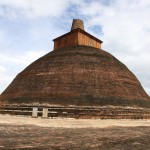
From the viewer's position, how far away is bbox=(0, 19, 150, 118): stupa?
25777 mm

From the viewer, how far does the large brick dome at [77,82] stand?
2584 cm

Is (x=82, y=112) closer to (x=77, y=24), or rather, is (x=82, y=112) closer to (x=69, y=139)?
(x=77, y=24)

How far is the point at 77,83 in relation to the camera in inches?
Result: 1049

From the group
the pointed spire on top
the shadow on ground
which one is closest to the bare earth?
the shadow on ground

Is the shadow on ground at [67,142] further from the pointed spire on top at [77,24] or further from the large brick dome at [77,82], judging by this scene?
the pointed spire on top at [77,24]

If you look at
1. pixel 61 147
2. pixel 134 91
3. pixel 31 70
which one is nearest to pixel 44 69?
pixel 31 70

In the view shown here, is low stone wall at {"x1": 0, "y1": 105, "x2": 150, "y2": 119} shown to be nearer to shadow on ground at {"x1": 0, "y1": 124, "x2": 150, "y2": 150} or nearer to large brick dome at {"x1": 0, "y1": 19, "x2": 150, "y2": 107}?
large brick dome at {"x1": 0, "y1": 19, "x2": 150, "y2": 107}

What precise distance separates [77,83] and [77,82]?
12 cm

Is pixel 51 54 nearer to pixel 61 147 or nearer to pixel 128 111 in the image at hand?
pixel 128 111

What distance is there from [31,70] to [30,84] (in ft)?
8.78

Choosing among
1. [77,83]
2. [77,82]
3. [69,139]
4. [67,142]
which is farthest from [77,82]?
[67,142]

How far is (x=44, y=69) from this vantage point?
29.3m

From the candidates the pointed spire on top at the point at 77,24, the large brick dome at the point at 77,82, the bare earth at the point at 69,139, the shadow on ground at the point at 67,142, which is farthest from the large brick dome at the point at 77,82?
the shadow on ground at the point at 67,142

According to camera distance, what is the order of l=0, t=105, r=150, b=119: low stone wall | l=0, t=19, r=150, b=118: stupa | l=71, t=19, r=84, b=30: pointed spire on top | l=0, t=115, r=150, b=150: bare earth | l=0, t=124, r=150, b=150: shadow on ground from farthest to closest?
l=71, t=19, r=84, b=30: pointed spire on top < l=0, t=19, r=150, b=118: stupa < l=0, t=105, r=150, b=119: low stone wall < l=0, t=115, r=150, b=150: bare earth < l=0, t=124, r=150, b=150: shadow on ground
